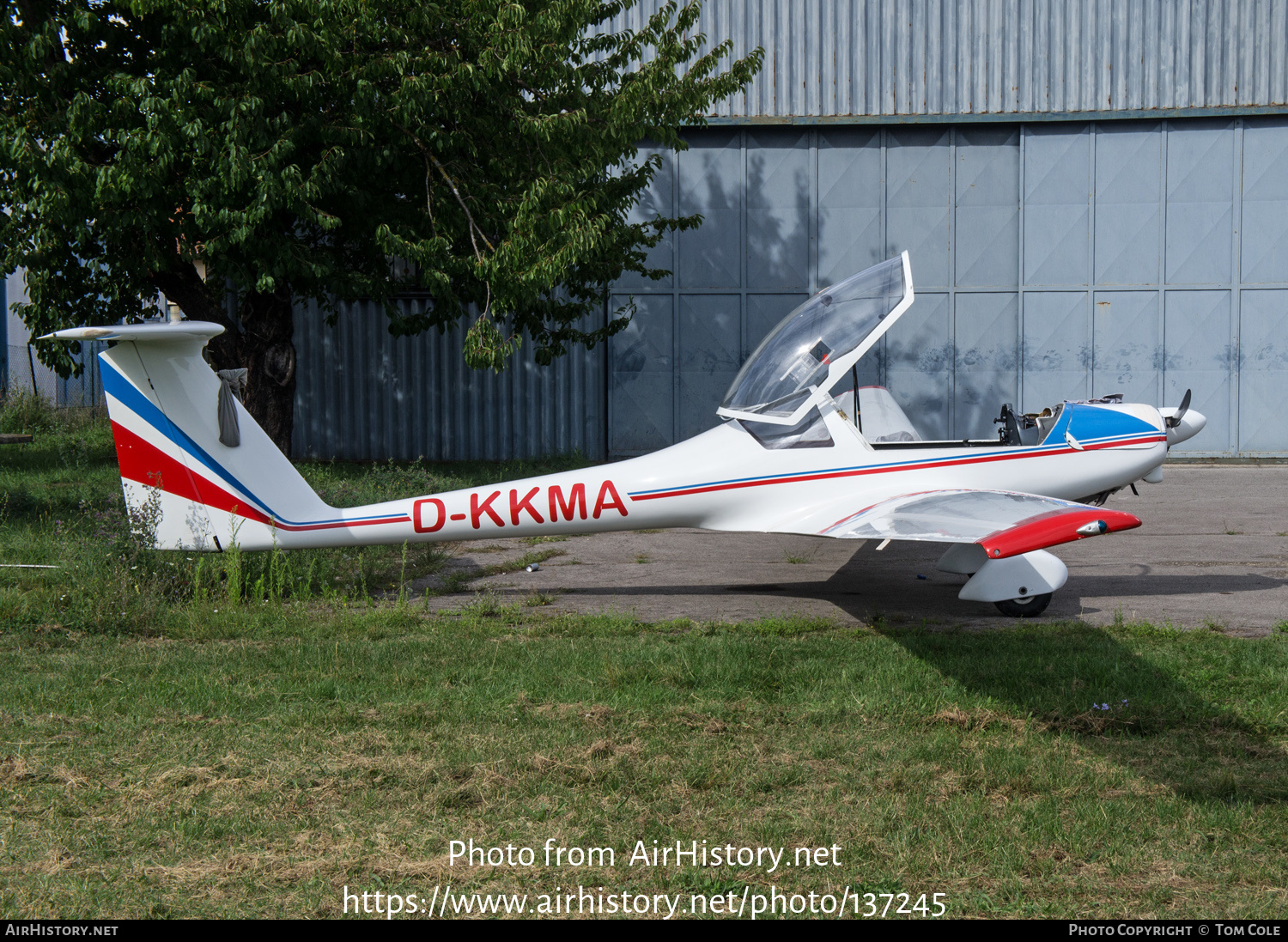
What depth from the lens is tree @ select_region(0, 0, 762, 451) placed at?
36.9ft

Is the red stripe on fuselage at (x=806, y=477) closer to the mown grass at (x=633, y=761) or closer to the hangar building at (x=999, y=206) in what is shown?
the mown grass at (x=633, y=761)

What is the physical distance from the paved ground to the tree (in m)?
3.67

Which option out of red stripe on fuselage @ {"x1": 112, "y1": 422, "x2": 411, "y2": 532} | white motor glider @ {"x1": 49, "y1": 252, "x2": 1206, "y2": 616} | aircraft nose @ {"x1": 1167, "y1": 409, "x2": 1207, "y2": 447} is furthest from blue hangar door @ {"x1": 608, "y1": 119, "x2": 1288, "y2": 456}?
red stripe on fuselage @ {"x1": 112, "y1": 422, "x2": 411, "y2": 532}

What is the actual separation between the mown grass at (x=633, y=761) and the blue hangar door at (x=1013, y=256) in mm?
13194

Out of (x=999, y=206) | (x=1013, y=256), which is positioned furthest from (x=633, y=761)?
(x=999, y=206)

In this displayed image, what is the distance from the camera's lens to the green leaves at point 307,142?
1124 centimetres

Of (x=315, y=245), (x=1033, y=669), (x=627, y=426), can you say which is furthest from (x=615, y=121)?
(x=1033, y=669)

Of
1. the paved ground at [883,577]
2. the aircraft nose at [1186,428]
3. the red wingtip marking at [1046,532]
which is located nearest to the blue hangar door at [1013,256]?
the paved ground at [883,577]

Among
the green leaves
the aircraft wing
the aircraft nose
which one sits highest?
the green leaves

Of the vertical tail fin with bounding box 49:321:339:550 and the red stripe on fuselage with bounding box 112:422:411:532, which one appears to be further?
the red stripe on fuselage with bounding box 112:422:411:532

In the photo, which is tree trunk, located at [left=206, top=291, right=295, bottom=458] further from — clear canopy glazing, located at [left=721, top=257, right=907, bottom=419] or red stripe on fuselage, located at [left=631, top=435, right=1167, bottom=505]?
clear canopy glazing, located at [left=721, top=257, right=907, bottom=419]

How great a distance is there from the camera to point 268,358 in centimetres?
1494

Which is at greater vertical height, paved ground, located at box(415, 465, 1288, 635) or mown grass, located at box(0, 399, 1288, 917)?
mown grass, located at box(0, 399, 1288, 917)

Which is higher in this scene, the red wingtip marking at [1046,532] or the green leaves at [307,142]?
the green leaves at [307,142]
